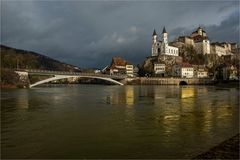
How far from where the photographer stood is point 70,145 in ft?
36.9

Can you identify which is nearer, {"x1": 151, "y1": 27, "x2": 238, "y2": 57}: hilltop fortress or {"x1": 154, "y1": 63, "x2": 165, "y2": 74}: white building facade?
{"x1": 154, "y1": 63, "x2": 165, "y2": 74}: white building facade

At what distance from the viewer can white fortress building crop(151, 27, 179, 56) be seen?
13934 centimetres

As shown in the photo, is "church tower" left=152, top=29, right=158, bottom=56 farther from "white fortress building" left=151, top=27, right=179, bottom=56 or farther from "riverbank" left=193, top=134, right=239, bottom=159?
"riverbank" left=193, top=134, right=239, bottom=159

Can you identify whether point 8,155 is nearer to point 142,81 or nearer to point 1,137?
point 1,137

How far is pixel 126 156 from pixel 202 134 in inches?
184

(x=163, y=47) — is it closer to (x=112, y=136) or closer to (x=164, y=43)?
(x=164, y=43)

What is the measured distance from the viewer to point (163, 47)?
14000 centimetres

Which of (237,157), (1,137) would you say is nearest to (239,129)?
(237,157)

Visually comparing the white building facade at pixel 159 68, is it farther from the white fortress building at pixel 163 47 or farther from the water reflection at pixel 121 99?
the water reflection at pixel 121 99

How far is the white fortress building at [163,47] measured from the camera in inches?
5486

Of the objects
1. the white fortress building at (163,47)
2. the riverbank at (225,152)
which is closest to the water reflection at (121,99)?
the riverbank at (225,152)

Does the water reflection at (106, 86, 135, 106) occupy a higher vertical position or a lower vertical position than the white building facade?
lower

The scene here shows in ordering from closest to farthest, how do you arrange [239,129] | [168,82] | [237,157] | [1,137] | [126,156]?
[237,157] → [126,156] → [1,137] → [239,129] → [168,82]

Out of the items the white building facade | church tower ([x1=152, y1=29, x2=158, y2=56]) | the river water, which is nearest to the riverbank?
the river water
